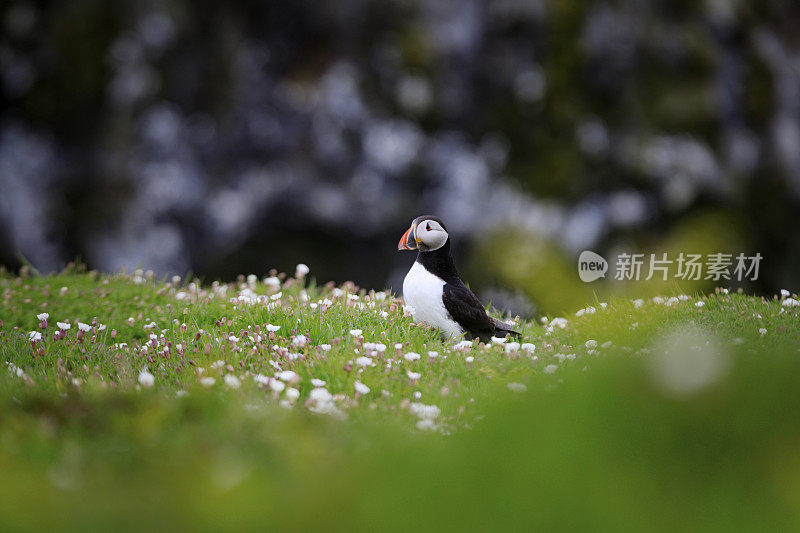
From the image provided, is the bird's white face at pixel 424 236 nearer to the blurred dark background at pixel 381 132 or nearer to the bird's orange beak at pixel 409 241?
the bird's orange beak at pixel 409 241

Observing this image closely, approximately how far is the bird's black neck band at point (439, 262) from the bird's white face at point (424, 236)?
7 centimetres

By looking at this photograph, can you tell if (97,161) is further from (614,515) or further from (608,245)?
(614,515)

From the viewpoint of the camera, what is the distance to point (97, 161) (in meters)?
14.8

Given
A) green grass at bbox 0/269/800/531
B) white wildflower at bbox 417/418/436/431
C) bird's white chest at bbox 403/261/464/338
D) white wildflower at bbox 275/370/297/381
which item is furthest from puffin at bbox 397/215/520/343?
white wildflower at bbox 417/418/436/431

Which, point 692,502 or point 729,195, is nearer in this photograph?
point 692,502

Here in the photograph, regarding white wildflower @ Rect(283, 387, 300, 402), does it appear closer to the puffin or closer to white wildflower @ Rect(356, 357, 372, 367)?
white wildflower @ Rect(356, 357, 372, 367)

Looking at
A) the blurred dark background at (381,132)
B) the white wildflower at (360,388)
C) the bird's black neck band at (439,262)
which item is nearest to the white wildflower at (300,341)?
the white wildflower at (360,388)

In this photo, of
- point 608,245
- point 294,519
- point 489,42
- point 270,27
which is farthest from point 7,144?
point 294,519

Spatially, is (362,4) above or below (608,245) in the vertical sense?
above

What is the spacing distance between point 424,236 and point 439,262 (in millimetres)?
353

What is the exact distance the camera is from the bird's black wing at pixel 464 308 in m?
6.25

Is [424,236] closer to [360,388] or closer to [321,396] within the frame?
[360,388]

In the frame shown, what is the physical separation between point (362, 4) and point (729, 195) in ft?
32.0

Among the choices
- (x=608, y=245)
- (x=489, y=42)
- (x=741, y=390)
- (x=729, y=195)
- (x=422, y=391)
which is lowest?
(x=741, y=390)
